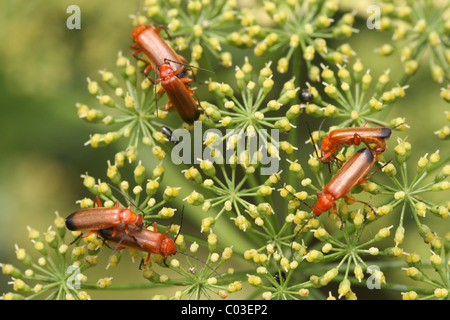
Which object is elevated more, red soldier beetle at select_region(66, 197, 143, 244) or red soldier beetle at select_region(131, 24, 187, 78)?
red soldier beetle at select_region(131, 24, 187, 78)

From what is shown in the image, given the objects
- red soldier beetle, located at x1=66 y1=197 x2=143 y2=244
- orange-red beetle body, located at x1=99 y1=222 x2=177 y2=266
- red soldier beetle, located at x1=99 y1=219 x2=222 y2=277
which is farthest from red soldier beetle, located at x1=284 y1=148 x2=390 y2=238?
red soldier beetle, located at x1=66 y1=197 x2=143 y2=244

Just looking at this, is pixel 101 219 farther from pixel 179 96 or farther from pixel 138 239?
pixel 179 96

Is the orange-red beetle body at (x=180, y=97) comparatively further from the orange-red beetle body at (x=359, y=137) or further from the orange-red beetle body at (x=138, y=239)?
the orange-red beetle body at (x=359, y=137)

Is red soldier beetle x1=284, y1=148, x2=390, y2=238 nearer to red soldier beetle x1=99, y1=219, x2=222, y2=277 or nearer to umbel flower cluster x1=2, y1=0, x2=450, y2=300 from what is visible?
umbel flower cluster x1=2, y1=0, x2=450, y2=300

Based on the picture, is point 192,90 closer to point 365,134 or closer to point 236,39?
point 236,39

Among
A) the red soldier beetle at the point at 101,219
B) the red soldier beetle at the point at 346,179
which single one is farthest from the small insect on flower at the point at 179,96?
the red soldier beetle at the point at 346,179
